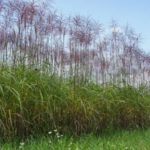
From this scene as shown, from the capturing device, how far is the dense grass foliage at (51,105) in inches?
219

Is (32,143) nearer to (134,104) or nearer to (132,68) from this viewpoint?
(134,104)

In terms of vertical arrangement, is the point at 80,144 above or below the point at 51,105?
below

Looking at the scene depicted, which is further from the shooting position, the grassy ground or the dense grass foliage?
the dense grass foliage

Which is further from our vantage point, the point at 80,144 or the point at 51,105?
the point at 51,105

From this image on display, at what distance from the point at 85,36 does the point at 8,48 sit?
6.25 ft

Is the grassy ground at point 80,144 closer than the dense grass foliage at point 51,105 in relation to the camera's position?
Yes

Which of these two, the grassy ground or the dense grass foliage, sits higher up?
the dense grass foliage

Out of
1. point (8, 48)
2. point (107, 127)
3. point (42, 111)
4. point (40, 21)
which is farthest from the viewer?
point (107, 127)

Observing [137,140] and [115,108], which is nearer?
[137,140]

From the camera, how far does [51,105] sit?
604 centimetres

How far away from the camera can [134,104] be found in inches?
328

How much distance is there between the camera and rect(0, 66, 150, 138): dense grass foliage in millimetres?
5574

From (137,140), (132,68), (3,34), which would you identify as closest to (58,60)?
(3,34)

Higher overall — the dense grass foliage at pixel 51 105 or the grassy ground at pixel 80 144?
the dense grass foliage at pixel 51 105
